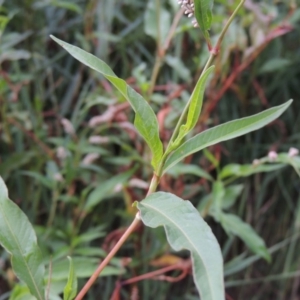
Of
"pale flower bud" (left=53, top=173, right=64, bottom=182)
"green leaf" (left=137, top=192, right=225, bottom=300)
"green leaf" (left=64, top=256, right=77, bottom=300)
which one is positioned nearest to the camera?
"green leaf" (left=137, top=192, right=225, bottom=300)

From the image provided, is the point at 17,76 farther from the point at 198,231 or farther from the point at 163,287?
the point at 198,231

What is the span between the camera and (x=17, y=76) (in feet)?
3.33

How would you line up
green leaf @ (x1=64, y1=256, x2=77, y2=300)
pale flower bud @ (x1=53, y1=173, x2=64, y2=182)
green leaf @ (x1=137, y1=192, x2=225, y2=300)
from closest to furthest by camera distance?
1. green leaf @ (x1=137, y1=192, x2=225, y2=300)
2. green leaf @ (x1=64, y1=256, x2=77, y2=300)
3. pale flower bud @ (x1=53, y1=173, x2=64, y2=182)

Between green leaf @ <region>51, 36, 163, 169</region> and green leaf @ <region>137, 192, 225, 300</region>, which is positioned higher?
green leaf @ <region>51, 36, 163, 169</region>

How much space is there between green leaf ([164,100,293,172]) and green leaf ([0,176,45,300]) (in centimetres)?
14

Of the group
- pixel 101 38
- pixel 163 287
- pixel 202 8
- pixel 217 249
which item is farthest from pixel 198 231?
pixel 101 38

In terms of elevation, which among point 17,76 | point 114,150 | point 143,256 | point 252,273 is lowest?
point 252,273

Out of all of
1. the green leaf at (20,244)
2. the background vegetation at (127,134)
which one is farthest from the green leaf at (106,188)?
the green leaf at (20,244)

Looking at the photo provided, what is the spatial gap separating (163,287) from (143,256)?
0.10 meters

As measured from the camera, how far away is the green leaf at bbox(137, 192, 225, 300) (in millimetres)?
331

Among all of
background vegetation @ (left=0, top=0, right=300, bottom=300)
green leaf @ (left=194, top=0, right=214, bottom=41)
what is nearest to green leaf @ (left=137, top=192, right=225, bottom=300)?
green leaf @ (left=194, top=0, right=214, bottom=41)

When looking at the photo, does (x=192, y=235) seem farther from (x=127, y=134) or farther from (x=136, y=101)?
(x=127, y=134)

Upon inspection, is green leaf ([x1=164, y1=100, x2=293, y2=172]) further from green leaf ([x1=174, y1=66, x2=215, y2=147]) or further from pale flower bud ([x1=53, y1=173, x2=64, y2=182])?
pale flower bud ([x1=53, y1=173, x2=64, y2=182])

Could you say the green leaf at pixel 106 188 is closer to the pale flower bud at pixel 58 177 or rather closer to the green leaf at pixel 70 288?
the pale flower bud at pixel 58 177
